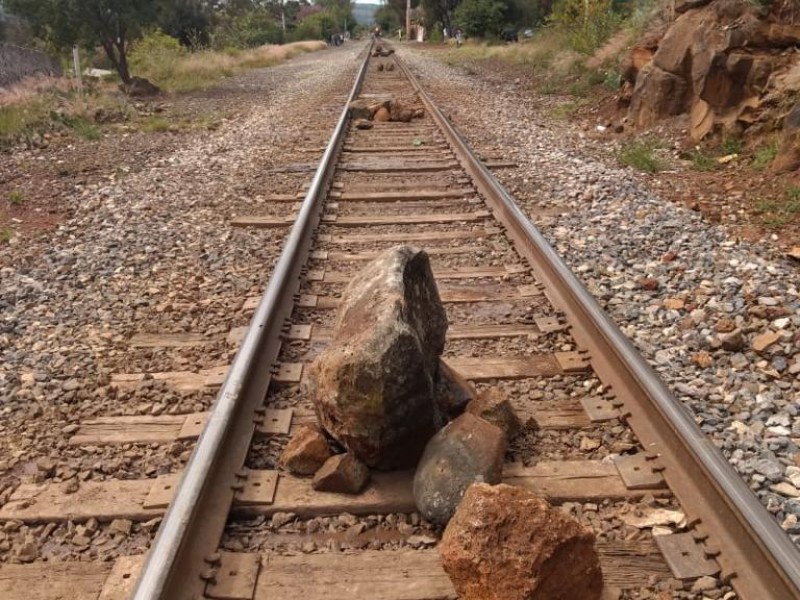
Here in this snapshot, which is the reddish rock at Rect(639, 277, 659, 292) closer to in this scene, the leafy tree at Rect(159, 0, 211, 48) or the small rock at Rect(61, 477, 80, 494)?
the small rock at Rect(61, 477, 80, 494)

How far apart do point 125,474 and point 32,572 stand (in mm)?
532

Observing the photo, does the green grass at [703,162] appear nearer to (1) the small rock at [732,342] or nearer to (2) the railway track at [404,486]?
(2) the railway track at [404,486]

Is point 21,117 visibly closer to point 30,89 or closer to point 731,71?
point 30,89

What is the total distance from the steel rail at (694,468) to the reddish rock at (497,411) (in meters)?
0.48

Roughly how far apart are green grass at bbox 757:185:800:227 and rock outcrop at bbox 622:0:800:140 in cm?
192

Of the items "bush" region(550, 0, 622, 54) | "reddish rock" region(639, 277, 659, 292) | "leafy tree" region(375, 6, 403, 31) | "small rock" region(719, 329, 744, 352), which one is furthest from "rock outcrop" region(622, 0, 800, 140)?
"leafy tree" region(375, 6, 403, 31)

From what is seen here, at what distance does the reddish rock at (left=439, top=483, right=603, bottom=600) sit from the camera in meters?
2.06

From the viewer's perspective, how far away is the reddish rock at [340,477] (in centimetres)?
265

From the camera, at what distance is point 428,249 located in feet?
17.0

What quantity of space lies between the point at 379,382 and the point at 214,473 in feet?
2.18

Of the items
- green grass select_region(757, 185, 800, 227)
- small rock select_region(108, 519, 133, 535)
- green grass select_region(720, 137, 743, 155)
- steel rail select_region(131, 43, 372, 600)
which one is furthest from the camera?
green grass select_region(720, 137, 743, 155)

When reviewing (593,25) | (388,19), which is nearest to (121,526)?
(593,25)

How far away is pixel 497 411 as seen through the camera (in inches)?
114

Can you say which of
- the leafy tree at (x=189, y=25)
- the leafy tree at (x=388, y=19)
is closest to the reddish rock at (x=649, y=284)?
the leafy tree at (x=189, y=25)
